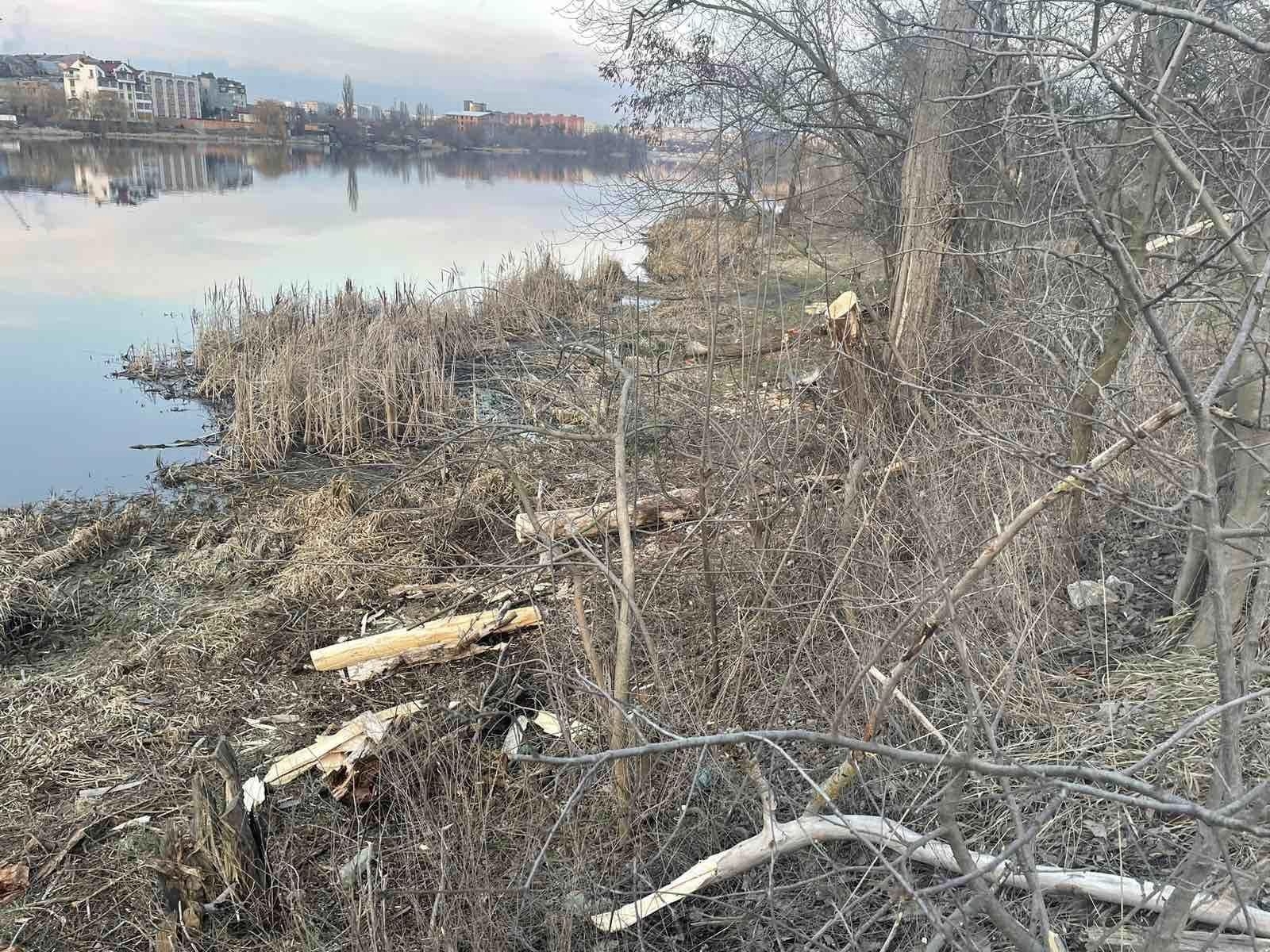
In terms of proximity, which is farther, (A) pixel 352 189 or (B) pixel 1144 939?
(A) pixel 352 189

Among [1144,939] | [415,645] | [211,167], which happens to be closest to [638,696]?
[415,645]

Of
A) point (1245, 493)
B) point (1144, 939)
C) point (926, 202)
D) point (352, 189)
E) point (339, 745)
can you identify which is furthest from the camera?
point (352, 189)

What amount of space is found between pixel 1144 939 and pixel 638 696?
73.2 inches

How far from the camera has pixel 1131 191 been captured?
18.7 ft

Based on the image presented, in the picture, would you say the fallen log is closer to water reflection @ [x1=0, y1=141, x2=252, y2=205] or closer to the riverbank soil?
the riverbank soil

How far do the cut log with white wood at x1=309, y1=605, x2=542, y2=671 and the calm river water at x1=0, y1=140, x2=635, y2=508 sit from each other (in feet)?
14.3

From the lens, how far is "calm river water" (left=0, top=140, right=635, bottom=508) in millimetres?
9227

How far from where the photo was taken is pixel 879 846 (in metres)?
2.27

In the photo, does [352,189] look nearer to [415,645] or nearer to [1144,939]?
[415,645]

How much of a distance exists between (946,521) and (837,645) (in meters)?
0.78

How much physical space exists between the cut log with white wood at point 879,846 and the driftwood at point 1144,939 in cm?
4

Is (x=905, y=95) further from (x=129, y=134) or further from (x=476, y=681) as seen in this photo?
(x=129, y=134)

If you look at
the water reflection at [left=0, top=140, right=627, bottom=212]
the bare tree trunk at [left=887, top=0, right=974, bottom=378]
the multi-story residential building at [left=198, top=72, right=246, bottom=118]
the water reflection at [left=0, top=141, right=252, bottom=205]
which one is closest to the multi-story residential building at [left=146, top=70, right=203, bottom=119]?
the multi-story residential building at [left=198, top=72, right=246, bottom=118]

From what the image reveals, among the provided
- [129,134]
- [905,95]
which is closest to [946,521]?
[905,95]
